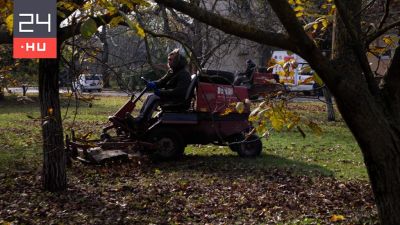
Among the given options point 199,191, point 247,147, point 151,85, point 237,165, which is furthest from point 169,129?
point 199,191

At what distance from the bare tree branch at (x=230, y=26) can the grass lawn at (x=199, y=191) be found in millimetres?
2040

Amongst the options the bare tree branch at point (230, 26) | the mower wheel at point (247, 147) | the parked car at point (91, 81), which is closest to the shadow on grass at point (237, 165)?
the mower wheel at point (247, 147)

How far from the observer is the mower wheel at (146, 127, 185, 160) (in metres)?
10.4

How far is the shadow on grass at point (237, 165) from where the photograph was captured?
973 cm

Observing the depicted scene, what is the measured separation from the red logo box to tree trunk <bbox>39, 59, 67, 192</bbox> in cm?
46

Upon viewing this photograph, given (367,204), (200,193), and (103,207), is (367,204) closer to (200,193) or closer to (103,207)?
(200,193)

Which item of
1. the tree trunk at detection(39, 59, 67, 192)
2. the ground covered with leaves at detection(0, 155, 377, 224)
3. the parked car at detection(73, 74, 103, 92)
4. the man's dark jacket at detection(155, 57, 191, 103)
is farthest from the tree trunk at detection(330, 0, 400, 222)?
the man's dark jacket at detection(155, 57, 191, 103)

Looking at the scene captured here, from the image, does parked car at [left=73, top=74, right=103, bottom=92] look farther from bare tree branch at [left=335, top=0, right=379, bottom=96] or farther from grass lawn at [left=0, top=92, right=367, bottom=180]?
bare tree branch at [left=335, top=0, right=379, bottom=96]

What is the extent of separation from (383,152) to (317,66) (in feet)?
2.57

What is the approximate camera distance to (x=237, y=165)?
33.6ft

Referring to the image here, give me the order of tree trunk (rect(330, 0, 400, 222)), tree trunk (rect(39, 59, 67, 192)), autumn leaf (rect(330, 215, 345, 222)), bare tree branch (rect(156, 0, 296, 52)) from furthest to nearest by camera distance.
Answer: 1. tree trunk (rect(39, 59, 67, 192))
2. autumn leaf (rect(330, 215, 345, 222))
3. tree trunk (rect(330, 0, 400, 222))
4. bare tree branch (rect(156, 0, 296, 52))

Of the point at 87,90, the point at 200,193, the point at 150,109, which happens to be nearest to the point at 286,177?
the point at 200,193

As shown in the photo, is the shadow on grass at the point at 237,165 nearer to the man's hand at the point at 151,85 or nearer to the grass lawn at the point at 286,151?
the grass lawn at the point at 286,151

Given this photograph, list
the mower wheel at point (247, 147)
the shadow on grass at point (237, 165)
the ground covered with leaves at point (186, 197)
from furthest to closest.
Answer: the mower wheel at point (247, 147) < the shadow on grass at point (237, 165) < the ground covered with leaves at point (186, 197)
